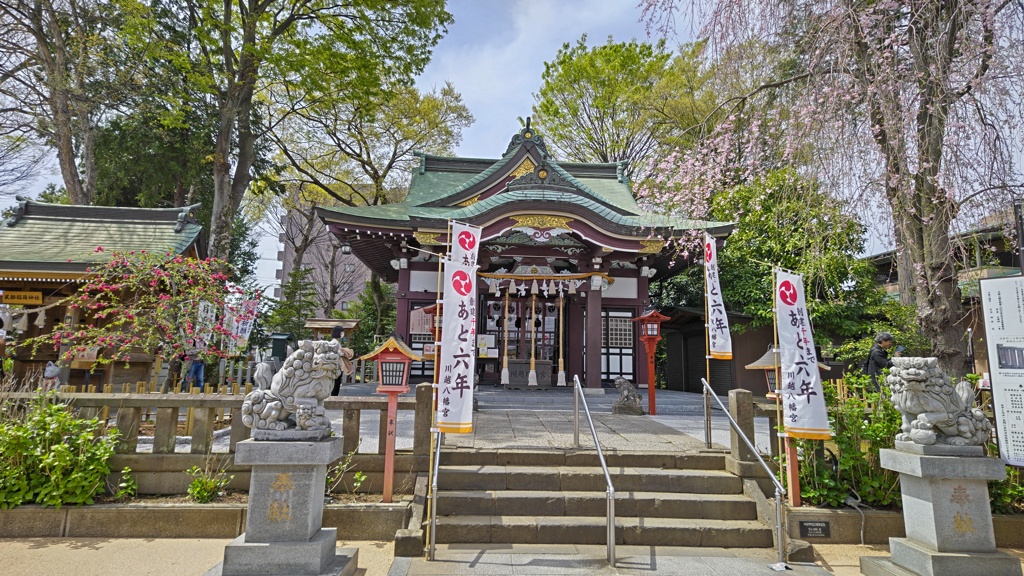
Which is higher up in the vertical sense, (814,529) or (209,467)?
(209,467)

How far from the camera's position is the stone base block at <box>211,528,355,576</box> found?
3.31m

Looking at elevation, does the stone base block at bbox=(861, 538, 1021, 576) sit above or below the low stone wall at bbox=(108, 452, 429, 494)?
below

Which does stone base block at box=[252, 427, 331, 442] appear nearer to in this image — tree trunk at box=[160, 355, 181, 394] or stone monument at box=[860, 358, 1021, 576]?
tree trunk at box=[160, 355, 181, 394]

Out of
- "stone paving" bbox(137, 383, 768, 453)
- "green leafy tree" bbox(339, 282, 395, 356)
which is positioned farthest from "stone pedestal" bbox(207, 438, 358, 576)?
"green leafy tree" bbox(339, 282, 395, 356)

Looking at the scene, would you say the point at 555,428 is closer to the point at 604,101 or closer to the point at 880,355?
the point at 880,355

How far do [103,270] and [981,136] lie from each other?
1160cm

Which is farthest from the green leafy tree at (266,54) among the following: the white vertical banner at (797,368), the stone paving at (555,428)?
the white vertical banner at (797,368)

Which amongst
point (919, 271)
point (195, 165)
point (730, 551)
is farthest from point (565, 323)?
point (195, 165)

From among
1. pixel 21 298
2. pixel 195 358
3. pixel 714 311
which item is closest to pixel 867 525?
pixel 714 311

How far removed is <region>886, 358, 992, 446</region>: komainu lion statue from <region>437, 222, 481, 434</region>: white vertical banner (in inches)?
135

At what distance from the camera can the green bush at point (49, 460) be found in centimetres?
429

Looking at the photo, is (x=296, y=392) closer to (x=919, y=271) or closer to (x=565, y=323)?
(x=919, y=271)

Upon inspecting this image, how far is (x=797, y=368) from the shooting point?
465cm

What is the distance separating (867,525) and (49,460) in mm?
7205
